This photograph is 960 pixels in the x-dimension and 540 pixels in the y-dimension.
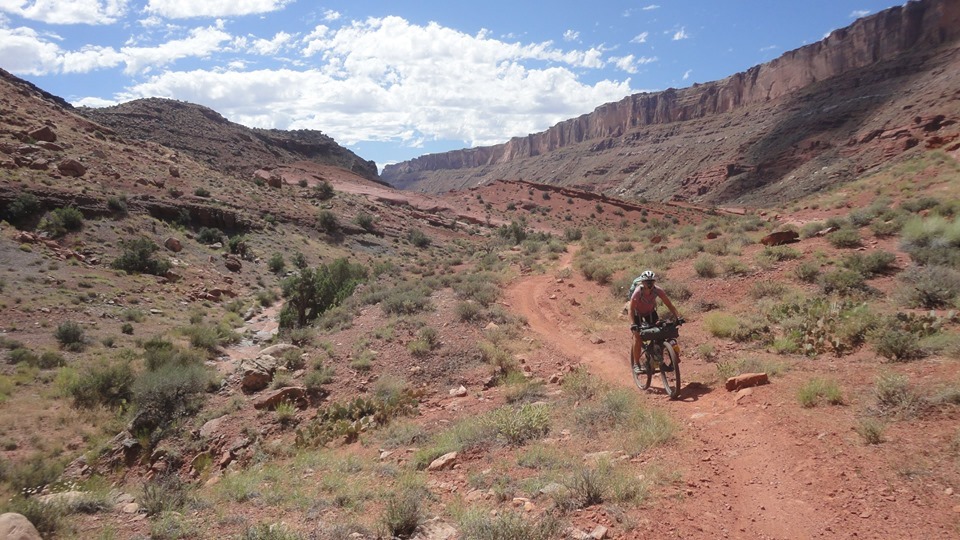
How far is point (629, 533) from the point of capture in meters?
3.92

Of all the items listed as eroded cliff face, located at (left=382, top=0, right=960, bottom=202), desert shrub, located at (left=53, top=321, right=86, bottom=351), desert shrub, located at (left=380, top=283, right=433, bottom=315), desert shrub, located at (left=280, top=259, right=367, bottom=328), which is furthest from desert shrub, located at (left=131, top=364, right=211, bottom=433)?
eroded cliff face, located at (left=382, top=0, right=960, bottom=202)

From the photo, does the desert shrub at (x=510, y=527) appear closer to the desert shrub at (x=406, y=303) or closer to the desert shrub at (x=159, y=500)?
the desert shrub at (x=159, y=500)

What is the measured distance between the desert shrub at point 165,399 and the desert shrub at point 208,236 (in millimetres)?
23463

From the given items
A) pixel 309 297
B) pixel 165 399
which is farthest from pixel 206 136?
pixel 165 399

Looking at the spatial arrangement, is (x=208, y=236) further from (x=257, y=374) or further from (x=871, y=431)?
(x=871, y=431)

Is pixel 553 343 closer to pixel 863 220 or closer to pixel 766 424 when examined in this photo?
pixel 766 424

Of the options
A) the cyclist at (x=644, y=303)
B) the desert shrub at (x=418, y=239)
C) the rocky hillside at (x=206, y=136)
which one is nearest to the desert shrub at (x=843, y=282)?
the cyclist at (x=644, y=303)

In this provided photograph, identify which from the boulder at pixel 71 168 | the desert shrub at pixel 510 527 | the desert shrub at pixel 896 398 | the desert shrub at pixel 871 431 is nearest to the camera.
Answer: the desert shrub at pixel 510 527

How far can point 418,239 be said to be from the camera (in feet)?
148

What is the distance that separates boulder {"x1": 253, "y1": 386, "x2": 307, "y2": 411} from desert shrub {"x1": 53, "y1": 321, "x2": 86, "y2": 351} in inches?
458

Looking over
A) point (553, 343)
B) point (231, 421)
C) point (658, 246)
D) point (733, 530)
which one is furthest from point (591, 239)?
point (733, 530)

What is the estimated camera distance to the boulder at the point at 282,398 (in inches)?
368

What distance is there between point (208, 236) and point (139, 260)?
7028 millimetres

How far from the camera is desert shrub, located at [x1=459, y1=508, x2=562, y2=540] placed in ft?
12.3
